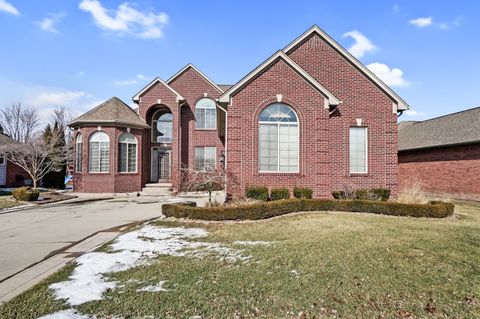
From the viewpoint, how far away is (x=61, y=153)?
2188 cm

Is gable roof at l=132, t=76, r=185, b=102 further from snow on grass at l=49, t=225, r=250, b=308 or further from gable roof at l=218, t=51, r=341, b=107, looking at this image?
snow on grass at l=49, t=225, r=250, b=308

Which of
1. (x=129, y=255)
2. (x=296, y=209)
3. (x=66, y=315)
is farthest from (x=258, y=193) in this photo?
(x=66, y=315)

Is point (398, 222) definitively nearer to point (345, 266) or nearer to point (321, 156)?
point (321, 156)

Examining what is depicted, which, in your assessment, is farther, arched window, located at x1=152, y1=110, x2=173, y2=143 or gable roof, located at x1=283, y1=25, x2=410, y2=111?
arched window, located at x1=152, y1=110, x2=173, y2=143

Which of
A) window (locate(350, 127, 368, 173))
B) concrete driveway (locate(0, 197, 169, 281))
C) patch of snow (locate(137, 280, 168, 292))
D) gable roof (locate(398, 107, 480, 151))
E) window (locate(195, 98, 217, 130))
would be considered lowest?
concrete driveway (locate(0, 197, 169, 281))

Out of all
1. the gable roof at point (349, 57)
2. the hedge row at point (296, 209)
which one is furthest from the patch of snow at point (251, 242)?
the gable roof at point (349, 57)

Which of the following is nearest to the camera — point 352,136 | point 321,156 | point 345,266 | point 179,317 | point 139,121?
point 179,317

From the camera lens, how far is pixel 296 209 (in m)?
10.4

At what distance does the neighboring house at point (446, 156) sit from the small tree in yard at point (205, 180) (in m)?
11.5

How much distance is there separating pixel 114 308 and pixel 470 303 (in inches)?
181

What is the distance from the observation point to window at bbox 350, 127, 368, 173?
14.1m

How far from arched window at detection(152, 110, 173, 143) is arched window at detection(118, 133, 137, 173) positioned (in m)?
3.06

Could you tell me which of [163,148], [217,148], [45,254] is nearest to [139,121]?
[163,148]

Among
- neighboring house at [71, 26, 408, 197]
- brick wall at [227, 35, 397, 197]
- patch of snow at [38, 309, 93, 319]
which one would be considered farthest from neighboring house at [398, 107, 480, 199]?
patch of snow at [38, 309, 93, 319]
